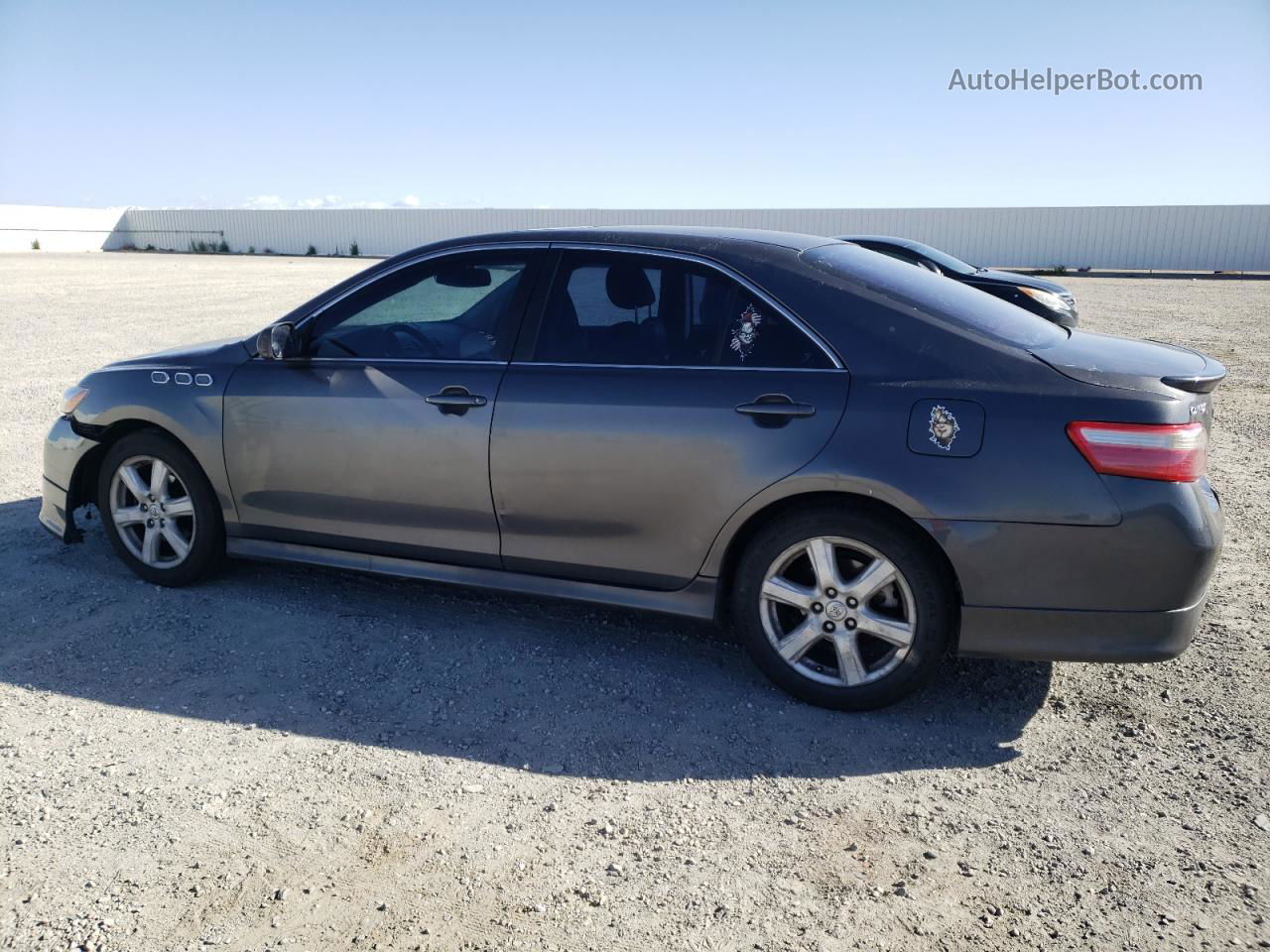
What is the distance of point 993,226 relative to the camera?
39656 mm

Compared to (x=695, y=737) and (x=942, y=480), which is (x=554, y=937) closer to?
(x=695, y=737)

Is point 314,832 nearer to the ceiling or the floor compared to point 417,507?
nearer to the floor

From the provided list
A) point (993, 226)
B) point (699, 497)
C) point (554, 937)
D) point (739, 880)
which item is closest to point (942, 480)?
point (699, 497)

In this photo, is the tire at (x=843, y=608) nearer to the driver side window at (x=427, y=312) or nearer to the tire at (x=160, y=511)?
the driver side window at (x=427, y=312)

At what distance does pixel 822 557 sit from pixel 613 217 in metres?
42.4

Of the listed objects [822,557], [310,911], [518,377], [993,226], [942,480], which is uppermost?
[993,226]

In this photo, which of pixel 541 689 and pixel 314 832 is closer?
pixel 314 832

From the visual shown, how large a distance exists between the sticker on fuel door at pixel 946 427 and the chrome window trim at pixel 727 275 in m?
0.34

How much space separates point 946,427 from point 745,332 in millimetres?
827

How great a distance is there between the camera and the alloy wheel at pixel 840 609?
363 cm

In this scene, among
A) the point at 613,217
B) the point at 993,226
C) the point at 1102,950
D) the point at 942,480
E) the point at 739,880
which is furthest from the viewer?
the point at 613,217

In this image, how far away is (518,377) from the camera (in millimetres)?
4121

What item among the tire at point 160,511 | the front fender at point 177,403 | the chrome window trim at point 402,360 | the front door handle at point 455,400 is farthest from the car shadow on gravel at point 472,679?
the chrome window trim at point 402,360

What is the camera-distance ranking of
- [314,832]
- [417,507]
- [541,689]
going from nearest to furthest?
[314,832]
[541,689]
[417,507]
